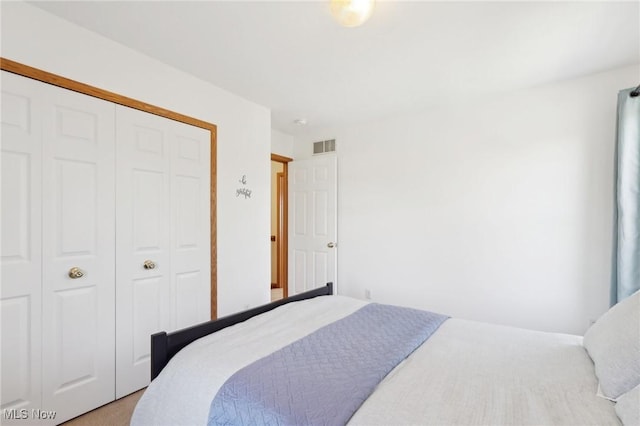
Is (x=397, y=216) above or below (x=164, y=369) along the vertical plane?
above

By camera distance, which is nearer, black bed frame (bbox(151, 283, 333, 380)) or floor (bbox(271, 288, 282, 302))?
black bed frame (bbox(151, 283, 333, 380))

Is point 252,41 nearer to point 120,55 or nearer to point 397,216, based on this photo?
point 120,55

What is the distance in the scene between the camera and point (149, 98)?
2.33 meters

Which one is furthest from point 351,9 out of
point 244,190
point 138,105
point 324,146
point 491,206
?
point 324,146

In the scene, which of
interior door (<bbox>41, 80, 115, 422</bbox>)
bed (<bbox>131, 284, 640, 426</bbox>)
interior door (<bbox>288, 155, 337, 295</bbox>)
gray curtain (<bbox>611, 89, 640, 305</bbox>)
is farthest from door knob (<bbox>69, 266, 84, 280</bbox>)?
gray curtain (<bbox>611, 89, 640, 305</bbox>)

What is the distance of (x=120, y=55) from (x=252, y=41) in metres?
0.93

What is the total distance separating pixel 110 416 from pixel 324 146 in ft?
11.1

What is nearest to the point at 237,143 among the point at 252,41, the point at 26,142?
the point at 252,41

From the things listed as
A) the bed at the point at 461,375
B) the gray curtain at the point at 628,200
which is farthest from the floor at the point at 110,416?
the gray curtain at the point at 628,200

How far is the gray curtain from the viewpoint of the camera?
2.25m

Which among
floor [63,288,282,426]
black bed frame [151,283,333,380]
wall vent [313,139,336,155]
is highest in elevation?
wall vent [313,139,336,155]

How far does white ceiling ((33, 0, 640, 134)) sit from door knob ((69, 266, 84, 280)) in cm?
153

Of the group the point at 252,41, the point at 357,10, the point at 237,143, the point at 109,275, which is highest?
the point at 252,41

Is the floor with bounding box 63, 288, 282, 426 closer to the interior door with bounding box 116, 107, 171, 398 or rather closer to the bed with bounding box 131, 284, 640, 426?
the interior door with bounding box 116, 107, 171, 398
